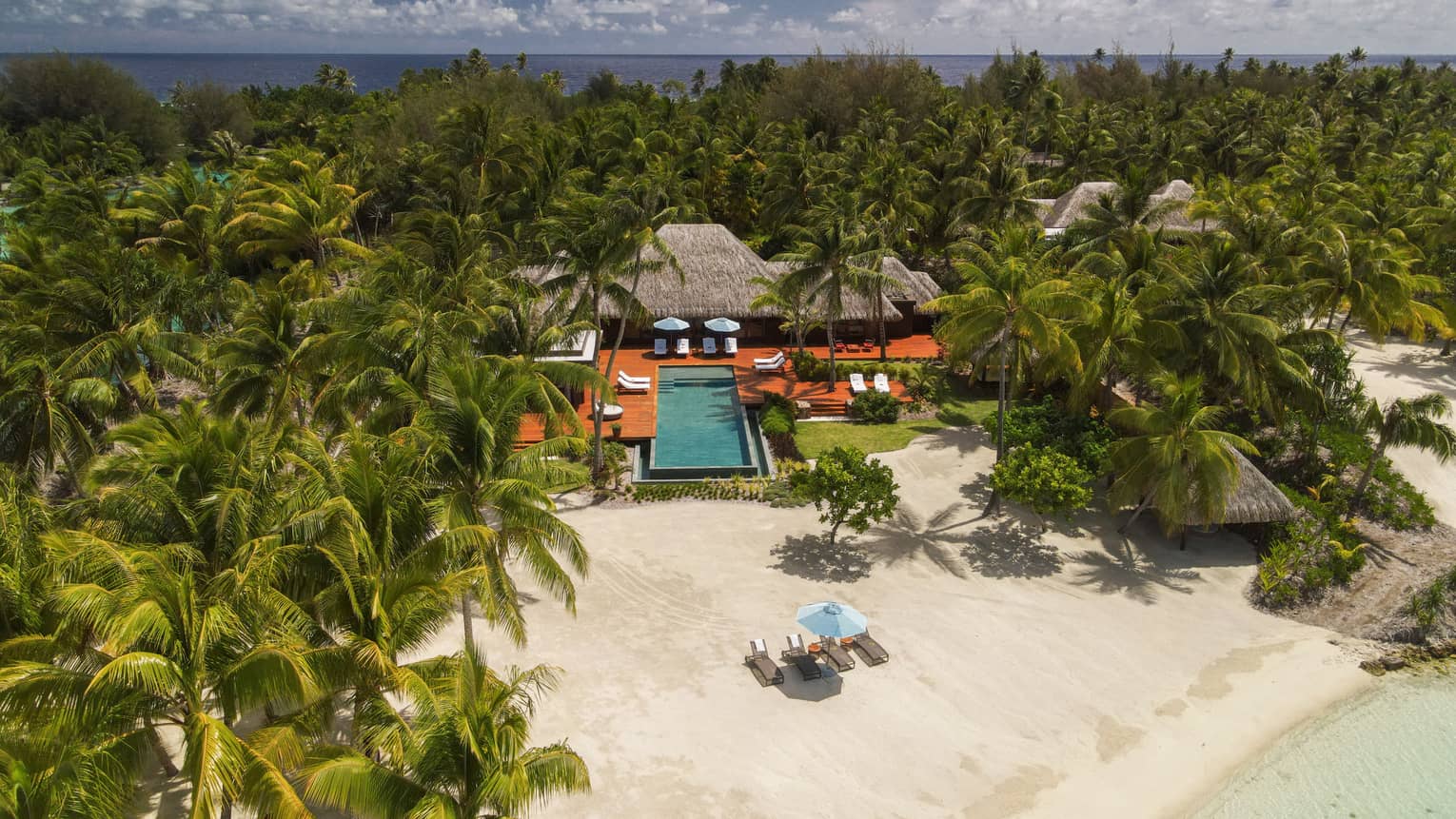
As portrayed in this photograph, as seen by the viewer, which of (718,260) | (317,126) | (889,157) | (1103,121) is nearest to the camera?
(718,260)

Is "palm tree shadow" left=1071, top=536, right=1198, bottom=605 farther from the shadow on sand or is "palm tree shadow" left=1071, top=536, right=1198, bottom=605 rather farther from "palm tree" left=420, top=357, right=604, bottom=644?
"palm tree" left=420, top=357, right=604, bottom=644

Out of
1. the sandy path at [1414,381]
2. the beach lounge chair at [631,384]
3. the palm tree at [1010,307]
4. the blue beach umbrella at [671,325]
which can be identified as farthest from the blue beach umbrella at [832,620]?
the blue beach umbrella at [671,325]

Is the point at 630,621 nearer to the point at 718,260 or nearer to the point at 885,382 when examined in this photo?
the point at 885,382

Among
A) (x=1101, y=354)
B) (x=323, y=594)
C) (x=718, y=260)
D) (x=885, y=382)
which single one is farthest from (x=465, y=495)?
(x=718, y=260)

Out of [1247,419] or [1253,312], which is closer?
[1253,312]

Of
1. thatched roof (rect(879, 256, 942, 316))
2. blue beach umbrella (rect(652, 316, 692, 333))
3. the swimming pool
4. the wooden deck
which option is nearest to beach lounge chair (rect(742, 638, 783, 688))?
the swimming pool

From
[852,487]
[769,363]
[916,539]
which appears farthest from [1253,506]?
[769,363]

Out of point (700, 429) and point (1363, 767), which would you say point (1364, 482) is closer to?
point (1363, 767)
